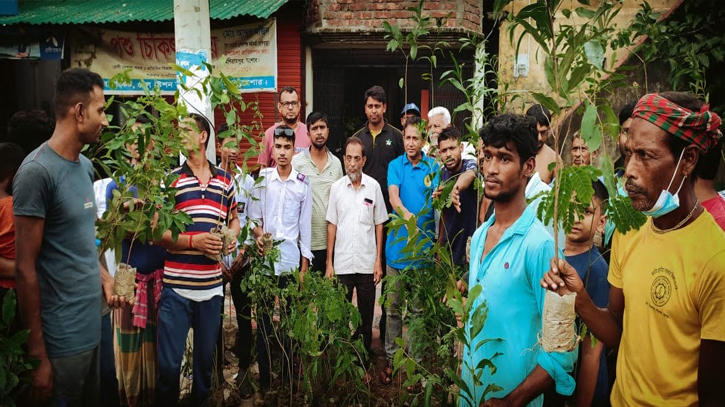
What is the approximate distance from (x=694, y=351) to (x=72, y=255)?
2729mm

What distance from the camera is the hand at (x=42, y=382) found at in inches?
105

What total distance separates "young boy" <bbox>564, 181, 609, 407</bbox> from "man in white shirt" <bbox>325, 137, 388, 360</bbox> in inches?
85.3

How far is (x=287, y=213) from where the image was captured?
15.7ft

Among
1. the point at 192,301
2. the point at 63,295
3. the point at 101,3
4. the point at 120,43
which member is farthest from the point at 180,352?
the point at 101,3

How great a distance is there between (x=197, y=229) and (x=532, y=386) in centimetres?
247

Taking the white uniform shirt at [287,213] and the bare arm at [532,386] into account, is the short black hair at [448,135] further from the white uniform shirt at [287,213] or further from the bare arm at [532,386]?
the bare arm at [532,386]

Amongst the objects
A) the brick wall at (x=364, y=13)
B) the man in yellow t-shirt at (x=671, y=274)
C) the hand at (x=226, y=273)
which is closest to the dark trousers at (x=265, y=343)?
the hand at (x=226, y=273)

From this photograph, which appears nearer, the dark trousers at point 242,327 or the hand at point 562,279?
the hand at point 562,279

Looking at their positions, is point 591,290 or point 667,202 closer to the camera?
point 667,202

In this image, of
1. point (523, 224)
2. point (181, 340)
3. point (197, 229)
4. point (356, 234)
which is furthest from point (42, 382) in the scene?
point (356, 234)

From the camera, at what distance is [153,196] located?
10.7ft

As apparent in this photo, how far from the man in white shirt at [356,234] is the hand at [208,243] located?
147 cm

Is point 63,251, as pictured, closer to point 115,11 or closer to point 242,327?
point 242,327

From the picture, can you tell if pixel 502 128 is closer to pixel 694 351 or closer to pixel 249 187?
pixel 694 351
